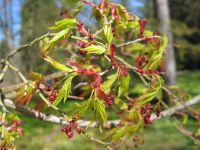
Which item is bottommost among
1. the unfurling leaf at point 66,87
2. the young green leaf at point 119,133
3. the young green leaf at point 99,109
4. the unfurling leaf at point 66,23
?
the young green leaf at point 119,133

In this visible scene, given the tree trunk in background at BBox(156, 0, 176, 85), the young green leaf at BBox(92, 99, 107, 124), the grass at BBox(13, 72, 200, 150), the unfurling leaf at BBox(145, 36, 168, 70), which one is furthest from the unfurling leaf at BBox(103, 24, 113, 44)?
the tree trunk in background at BBox(156, 0, 176, 85)

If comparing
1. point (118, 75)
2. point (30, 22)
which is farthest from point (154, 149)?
point (30, 22)

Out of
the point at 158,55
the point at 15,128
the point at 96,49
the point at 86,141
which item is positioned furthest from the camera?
the point at 86,141

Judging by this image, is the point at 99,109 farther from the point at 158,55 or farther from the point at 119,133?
the point at 119,133

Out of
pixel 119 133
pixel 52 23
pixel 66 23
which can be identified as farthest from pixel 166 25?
pixel 66 23

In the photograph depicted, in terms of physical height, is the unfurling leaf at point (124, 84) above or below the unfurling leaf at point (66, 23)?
below

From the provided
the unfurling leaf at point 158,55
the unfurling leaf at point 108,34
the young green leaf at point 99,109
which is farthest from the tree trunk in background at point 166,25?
the young green leaf at point 99,109

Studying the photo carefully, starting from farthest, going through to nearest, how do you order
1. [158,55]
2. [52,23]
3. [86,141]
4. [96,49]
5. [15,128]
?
[52,23] < [86,141] < [15,128] < [158,55] < [96,49]

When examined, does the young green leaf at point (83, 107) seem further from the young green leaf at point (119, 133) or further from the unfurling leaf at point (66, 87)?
the young green leaf at point (119, 133)

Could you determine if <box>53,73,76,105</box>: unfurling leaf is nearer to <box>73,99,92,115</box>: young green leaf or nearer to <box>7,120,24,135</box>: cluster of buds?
<box>73,99,92,115</box>: young green leaf

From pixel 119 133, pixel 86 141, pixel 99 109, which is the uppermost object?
pixel 99 109

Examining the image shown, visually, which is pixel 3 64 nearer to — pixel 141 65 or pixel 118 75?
pixel 141 65
